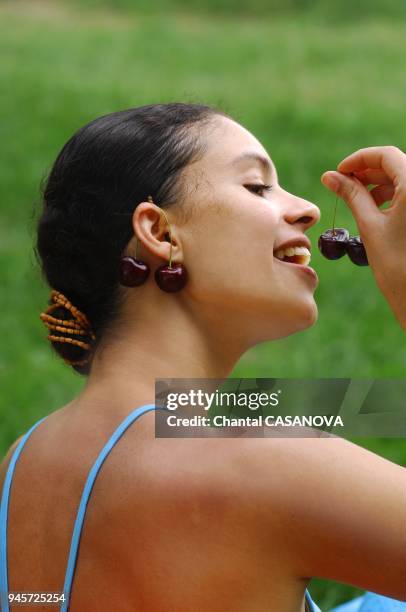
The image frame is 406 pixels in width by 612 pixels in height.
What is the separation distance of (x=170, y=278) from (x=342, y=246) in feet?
1.47

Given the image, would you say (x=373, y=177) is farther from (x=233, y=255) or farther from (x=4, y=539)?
(x=4, y=539)

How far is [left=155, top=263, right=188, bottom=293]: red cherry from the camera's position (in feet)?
7.30

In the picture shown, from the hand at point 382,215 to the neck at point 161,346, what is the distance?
349 mm

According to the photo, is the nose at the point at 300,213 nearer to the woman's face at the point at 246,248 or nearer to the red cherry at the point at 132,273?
the woman's face at the point at 246,248

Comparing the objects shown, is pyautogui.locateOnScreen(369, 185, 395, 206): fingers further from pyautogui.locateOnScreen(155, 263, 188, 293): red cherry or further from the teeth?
pyautogui.locateOnScreen(155, 263, 188, 293): red cherry

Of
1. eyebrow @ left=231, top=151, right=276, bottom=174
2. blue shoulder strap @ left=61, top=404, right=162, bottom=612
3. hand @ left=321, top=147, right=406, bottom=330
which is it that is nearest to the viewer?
blue shoulder strap @ left=61, top=404, right=162, bottom=612

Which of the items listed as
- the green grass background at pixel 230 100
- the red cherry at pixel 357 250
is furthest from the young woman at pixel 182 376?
the green grass background at pixel 230 100

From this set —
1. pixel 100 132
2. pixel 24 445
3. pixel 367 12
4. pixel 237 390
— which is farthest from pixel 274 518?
pixel 367 12

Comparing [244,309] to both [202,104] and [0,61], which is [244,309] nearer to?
[202,104]

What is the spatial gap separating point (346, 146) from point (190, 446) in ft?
21.6

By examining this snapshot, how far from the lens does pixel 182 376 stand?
227 cm

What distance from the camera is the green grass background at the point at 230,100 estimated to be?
17.5 feet

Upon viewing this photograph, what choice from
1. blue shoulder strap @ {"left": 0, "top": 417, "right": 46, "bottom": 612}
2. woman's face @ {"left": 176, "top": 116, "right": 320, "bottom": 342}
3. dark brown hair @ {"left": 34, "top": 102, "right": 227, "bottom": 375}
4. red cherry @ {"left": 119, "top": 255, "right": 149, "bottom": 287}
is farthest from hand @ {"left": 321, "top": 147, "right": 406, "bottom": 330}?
blue shoulder strap @ {"left": 0, "top": 417, "right": 46, "bottom": 612}

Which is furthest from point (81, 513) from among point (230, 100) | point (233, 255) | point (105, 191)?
point (230, 100)
